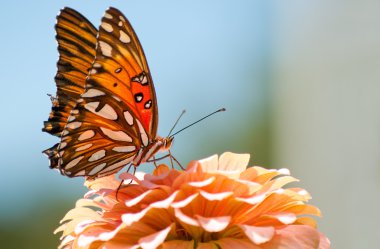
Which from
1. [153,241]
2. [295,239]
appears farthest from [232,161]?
[153,241]

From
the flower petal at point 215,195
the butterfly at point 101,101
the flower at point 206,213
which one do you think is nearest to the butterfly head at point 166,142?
the butterfly at point 101,101

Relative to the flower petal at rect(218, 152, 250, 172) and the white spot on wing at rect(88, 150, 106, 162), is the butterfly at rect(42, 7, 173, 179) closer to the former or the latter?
the white spot on wing at rect(88, 150, 106, 162)

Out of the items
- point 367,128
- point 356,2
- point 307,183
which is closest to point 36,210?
point 307,183

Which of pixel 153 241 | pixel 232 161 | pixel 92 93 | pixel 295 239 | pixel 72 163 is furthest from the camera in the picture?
pixel 72 163

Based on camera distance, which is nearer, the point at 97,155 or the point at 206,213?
the point at 206,213

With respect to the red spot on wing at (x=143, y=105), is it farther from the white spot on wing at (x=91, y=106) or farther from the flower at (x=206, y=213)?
the flower at (x=206, y=213)

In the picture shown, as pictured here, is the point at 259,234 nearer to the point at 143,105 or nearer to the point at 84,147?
the point at 143,105

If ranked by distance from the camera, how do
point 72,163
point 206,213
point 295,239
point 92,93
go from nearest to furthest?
point 295,239 → point 206,213 → point 92,93 → point 72,163

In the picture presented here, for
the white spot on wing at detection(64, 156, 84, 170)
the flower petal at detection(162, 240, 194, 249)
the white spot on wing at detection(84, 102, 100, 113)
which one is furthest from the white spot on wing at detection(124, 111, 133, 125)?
the flower petal at detection(162, 240, 194, 249)

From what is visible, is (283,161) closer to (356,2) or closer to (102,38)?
(356,2)
